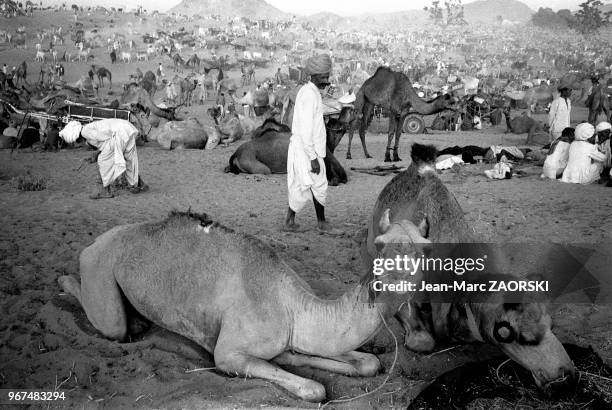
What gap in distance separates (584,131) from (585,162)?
523mm

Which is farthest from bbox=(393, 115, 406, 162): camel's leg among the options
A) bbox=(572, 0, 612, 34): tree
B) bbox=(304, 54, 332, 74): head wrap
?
bbox=(572, 0, 612, 34): tree

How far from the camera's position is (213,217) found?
721 cm

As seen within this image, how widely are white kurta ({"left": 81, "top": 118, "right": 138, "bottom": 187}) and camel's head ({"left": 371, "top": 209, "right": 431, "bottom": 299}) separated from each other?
20.2 feet

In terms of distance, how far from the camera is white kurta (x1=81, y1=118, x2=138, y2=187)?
26.3 ft

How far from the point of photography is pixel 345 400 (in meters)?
3.21

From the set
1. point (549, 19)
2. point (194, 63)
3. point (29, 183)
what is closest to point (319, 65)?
point (29, 183)

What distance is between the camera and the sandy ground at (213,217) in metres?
3.29

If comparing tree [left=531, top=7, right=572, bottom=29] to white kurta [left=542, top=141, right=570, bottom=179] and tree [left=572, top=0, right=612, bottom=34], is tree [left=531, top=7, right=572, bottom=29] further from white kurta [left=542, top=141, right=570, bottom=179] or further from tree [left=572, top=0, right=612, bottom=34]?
white kurta [left=542, top=141, right=570, bottom=179]

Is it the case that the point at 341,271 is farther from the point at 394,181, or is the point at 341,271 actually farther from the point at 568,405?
the point at 568,405

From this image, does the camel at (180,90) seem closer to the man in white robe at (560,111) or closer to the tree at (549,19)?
the man in white robe at (560,111)

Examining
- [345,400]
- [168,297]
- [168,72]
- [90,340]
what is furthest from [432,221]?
[168,72]

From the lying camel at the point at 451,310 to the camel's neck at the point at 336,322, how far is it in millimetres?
289

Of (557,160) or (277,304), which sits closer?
(277,304)

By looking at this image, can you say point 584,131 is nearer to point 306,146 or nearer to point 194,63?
point 306,146
